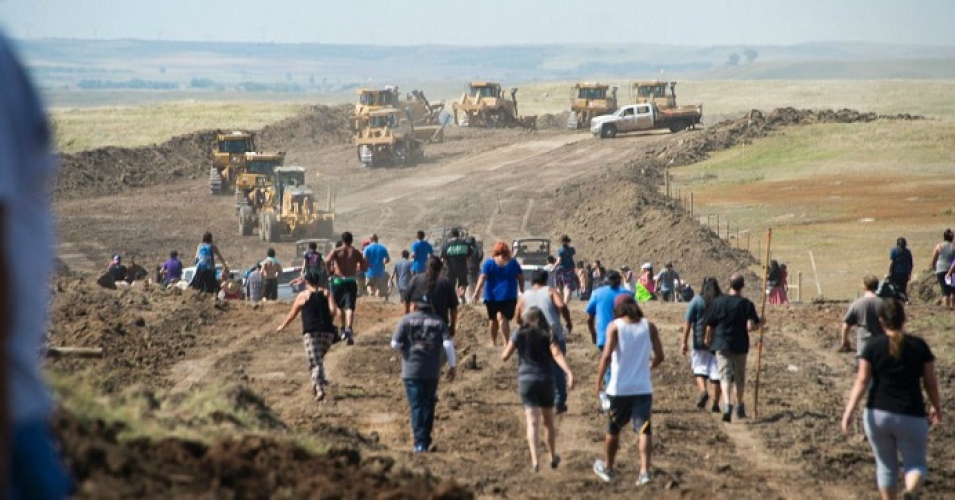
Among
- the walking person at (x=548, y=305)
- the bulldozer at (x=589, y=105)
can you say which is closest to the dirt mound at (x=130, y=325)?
the walking person at (x=548, y=305)

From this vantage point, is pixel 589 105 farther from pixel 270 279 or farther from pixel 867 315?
pixel 867 315

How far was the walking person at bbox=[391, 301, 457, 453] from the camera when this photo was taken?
1333cm

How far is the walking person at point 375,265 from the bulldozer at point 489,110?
46.1 m

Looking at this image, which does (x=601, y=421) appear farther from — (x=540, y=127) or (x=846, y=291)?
(x=540, y=127)

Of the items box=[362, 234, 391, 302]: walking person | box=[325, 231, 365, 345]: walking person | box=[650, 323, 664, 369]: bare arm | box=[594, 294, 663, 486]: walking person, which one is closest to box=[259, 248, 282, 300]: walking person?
box=[362, 234, 391, 302]: walking person

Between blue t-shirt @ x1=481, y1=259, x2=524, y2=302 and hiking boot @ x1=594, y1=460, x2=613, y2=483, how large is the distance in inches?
214

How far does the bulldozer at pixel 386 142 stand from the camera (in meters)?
59.8

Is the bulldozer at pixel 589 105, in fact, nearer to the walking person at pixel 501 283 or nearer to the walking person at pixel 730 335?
the walking person at pixel 501 283

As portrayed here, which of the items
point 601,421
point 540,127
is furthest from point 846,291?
point 540,127

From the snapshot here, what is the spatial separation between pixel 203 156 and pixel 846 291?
40016 millimetres

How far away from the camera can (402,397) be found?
1728 centimetres

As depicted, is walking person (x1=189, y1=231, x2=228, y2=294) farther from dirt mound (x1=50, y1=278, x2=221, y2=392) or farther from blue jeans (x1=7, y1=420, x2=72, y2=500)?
blue jeans (x1=7, y1=420, x2=72, y2=500)

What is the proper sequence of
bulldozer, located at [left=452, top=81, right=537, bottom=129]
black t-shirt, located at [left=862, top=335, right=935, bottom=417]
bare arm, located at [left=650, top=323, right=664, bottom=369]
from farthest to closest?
bulldozer, located at [left=452, top=81, right=537, bottom=129], bare arm, located at [left=650, top=323, right=664, bottom=369], black t-shirt, located at [left=862, top=335, right=935, bottom=417]

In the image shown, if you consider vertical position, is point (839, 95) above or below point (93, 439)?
below
